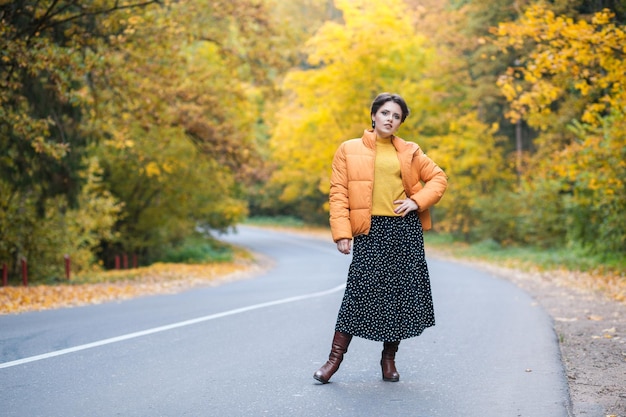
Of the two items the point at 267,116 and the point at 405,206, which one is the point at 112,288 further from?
the point at 267,116

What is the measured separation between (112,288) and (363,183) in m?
11.2

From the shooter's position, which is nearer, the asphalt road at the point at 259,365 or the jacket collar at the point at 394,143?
the asphalt road at the point at 259,365

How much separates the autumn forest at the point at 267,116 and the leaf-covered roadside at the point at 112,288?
2.32 metres

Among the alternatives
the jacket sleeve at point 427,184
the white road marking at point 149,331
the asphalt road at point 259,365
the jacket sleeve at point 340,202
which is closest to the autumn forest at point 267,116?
the white road marking at point 149,331

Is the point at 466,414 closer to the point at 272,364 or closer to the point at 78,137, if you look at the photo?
the point at 272,364

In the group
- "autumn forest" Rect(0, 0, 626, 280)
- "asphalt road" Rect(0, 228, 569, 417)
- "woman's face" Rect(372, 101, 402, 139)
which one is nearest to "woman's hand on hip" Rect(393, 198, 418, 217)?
"woman's face" Rect(372, 101, 402, 139)

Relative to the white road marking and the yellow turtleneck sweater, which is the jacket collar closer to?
the yellow turtleneck sweater

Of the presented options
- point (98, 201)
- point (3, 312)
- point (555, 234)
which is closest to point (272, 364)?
point (3, 312)

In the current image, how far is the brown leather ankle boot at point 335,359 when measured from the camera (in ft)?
18.6

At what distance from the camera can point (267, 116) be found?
107ft

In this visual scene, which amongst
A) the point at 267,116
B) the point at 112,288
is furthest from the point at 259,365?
the point at 267,116

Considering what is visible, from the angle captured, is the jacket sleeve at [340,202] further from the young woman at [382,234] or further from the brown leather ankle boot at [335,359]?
the brown leather ankle boot at [335,359]

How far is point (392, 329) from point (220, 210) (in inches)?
1074

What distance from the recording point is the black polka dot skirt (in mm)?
5641
